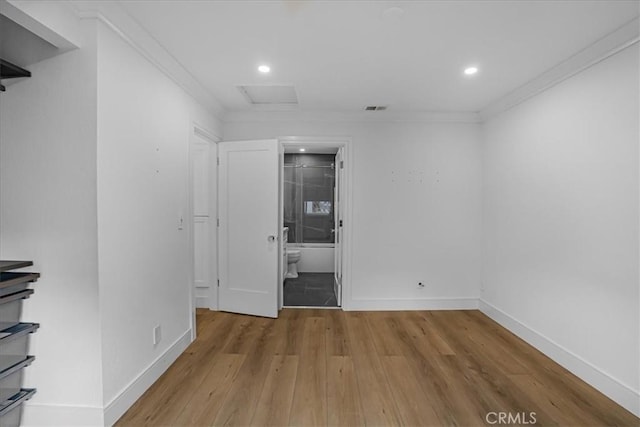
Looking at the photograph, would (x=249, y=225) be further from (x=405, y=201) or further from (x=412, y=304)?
(x=412, y=304)

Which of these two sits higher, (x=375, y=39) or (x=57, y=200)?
(x=375, y=39)

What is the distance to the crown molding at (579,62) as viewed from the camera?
74.5 inches

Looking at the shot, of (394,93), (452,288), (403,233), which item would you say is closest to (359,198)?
(403,233)

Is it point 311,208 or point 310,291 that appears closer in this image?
point 310,291

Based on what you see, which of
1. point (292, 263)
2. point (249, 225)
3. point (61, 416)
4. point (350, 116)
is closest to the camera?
point (61, 416)

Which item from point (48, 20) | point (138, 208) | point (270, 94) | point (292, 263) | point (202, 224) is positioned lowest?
point (292, 263)

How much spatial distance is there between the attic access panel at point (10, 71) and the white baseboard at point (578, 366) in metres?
4.04

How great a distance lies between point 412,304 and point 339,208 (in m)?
1.50

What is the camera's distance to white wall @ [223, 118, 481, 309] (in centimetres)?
367

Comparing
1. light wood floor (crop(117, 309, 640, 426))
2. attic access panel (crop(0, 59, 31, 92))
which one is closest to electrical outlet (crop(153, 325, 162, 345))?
light wood floor (crop(117, 309, 640, 426))

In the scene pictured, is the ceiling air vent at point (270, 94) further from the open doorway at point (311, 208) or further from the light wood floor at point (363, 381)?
the light wood floor at point (363, 381)

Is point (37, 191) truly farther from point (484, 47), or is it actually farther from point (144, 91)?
point (484, 47)

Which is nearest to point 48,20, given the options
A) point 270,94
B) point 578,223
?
point 270,94

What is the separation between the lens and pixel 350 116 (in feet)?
11.9
